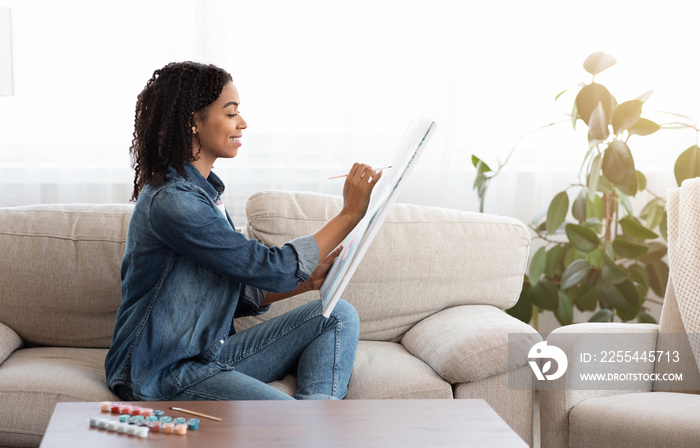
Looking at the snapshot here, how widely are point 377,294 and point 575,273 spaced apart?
890 mm

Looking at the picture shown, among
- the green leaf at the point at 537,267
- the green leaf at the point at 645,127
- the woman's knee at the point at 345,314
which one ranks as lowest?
the green leaf at the point at 537,267

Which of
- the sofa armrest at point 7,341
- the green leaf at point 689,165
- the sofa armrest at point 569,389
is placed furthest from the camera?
the green leaf at point 689,165

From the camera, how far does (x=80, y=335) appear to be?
2.02 meters

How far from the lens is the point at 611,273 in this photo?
101 inches

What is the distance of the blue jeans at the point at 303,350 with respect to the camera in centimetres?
163

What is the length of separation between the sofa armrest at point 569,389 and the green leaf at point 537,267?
0.85 m

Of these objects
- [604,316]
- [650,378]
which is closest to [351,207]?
[650,378]

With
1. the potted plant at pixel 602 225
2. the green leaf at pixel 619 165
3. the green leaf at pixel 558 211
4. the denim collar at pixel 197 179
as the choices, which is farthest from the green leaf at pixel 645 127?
the denim collar at pixel 197 179

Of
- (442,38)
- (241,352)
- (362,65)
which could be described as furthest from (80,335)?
(442,38)

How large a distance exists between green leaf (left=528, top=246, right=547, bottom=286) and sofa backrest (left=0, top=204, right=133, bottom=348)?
1.49m

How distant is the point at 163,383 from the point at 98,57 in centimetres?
166

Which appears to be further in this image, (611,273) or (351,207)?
(611,273)

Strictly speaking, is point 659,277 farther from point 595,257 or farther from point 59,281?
point 59,281

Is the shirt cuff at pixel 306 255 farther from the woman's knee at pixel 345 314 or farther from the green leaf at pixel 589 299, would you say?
the green leaf at pixel 589 299
